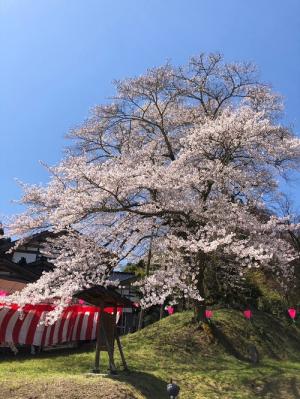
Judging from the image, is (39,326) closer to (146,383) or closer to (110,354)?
(110,354)

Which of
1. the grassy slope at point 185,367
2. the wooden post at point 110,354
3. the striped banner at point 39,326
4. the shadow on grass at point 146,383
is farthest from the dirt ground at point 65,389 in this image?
the striped banner at point 39,326

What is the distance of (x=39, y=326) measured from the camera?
632 inches

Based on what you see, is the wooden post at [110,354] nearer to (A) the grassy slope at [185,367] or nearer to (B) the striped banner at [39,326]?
(A) the grassy slope at [185,367]

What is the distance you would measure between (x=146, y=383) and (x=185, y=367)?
3.45 metres

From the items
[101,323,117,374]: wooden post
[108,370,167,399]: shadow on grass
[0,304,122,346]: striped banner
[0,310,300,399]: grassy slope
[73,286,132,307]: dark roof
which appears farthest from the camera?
[0,304,122,346]: striped banner

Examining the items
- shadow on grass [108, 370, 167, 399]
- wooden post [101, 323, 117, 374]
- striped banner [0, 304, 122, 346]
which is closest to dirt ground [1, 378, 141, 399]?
shadow on grass [108, 370, 167, 399]

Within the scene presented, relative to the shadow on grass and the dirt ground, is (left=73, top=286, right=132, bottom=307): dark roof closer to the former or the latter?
the shadow on grass

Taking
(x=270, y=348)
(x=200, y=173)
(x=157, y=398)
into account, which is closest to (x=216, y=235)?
(x=200, y=173)

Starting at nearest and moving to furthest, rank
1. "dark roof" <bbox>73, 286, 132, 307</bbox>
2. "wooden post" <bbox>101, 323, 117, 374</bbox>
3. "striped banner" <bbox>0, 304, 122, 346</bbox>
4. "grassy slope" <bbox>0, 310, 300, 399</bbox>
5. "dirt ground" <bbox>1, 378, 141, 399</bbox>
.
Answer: "dirt ground" <bbox>1, 378, 141, 399</bbox>, "grassy slope" <bbox>0, 310, 300, 399</bbox>, "wooden post" <bbox>101, 323, 117, 374</bbox>, "dark roof" <bbox>73, 286, 132, 307</bbox>, "striped banner" <bbox>0, 304, 122, 346</bbox>

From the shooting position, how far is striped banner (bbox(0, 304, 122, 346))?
1513 cm

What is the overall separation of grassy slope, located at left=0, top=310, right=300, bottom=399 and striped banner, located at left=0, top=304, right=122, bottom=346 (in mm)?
733

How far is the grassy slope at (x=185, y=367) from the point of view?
31.9 ft

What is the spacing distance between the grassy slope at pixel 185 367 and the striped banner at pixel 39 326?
0.73m

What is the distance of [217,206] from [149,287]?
4188 mm
